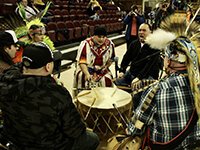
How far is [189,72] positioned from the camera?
5.01 ft

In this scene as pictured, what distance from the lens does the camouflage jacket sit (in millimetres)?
1541

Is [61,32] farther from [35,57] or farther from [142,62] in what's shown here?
[35,57]

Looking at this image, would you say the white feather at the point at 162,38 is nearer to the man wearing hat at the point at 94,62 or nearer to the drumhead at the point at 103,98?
the drumhead at the point at 103,98

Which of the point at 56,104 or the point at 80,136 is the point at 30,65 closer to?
the point at 56,104

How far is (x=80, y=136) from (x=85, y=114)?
22.7 inches

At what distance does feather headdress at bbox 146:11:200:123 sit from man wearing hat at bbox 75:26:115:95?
1568 mm

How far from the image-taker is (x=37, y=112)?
156 centimetres

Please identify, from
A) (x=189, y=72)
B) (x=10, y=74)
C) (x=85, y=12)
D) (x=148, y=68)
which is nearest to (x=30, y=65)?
(x=10, y=74)

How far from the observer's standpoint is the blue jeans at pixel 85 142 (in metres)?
1.82

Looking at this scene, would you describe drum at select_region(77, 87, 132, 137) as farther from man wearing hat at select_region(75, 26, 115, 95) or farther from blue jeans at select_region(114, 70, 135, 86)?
blue jeans at select_region(114, 70, 135, 86)

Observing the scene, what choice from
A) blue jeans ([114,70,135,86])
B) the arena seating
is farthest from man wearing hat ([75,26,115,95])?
the arena seating

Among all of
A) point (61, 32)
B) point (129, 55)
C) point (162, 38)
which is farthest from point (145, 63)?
point (61, 32)

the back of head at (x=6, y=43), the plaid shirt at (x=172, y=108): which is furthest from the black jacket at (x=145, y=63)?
the plaid shirt at (x=172, y=108)

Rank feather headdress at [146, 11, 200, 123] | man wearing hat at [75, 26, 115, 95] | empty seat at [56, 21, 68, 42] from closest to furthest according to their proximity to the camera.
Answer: feather headdress at [146, 11, 200, 123] → man wearing hat at [75, 26, 115, 95] → empty seat at [56, 21, 68, 42]
